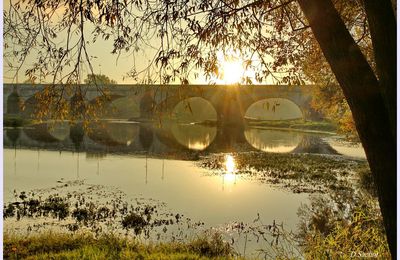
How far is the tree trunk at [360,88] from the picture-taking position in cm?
349

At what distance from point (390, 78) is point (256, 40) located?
10.6 ft

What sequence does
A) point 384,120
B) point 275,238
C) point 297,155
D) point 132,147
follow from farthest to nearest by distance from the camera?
point 132,147, point 297,155, point 275,238, point 384,120

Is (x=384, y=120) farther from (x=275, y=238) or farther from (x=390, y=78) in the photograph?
(x=275, y=238)

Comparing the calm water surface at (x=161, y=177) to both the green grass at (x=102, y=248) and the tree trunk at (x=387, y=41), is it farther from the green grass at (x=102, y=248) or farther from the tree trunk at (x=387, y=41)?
the tree trunk at (x=387, y=41)

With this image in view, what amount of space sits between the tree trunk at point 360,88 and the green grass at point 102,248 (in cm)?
554

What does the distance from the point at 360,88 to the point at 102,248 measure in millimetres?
6731

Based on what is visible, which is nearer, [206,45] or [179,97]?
[179,97]

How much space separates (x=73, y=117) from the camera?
17.9 feet

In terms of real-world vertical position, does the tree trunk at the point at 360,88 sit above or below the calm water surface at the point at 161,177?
above

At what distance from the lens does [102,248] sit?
891 centimetres

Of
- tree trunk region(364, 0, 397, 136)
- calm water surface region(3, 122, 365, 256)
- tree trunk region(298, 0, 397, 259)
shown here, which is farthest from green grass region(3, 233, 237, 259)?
tree trunk region(364, 0, 397, 136)

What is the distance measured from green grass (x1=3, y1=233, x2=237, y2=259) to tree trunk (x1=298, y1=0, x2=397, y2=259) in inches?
218

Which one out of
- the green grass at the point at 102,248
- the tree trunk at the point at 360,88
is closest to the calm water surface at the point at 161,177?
the green grass at the point at 102,248

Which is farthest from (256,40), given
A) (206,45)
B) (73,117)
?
(73,117)
